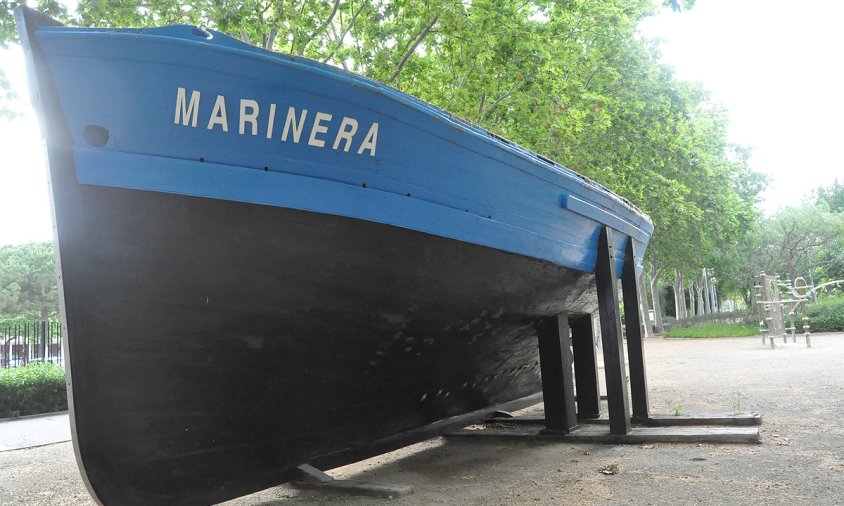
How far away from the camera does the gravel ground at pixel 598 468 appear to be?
3.51m

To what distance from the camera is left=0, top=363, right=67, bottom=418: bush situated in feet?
31.7

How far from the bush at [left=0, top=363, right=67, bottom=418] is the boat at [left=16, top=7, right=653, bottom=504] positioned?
319 inches

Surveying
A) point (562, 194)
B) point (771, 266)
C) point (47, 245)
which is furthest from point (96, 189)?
point (771, 266)

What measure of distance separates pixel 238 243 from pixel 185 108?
633 millimetres

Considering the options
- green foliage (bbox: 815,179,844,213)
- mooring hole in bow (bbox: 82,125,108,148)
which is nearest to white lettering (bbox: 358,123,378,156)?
mooring hole in bow (bbox: 82,125,108,148)

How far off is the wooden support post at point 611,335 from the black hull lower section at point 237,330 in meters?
1.38

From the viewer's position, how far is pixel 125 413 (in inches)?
112

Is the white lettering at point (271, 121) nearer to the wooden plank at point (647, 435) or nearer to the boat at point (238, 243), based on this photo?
the boat at point (238, 243)

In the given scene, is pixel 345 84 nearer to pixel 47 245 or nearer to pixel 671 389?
pixel 671 389

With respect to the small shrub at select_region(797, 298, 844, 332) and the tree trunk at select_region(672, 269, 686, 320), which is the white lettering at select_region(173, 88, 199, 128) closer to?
the small shrub at select_region(797, 298, 844, 332)

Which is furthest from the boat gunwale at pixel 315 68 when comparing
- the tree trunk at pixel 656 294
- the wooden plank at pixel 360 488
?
the tree trunk at pixel 656 294

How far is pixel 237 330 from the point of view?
312 cm

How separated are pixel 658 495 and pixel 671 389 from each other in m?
5.87

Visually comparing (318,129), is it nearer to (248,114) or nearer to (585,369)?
(248,114)
